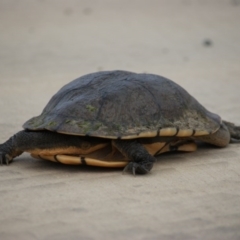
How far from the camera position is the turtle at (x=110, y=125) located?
218 inches

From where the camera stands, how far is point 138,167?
5.46 meters

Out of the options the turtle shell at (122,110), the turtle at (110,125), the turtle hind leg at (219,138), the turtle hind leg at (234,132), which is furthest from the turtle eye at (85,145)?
the turtle hind leg at (234,132)

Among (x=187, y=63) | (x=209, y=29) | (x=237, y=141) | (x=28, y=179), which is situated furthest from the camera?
(x=209, y=29)

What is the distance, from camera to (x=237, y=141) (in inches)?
264

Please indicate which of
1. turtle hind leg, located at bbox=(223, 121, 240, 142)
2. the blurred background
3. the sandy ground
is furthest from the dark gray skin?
the blurred background

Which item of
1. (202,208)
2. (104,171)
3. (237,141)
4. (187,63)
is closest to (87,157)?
(104,171)

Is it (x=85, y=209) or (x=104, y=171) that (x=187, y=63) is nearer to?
(x=104, y=171)

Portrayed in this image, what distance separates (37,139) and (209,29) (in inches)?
408

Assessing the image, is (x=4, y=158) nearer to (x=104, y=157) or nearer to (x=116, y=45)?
(x=104, y=157)

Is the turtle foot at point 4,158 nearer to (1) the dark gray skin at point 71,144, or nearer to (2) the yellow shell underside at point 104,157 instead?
(1) the dark gray skin at point 71,144

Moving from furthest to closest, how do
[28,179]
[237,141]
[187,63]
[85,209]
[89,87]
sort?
[187,63] < [237,141] < [89,87] < [28,179] < [85,209]

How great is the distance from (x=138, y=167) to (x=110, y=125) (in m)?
0.40

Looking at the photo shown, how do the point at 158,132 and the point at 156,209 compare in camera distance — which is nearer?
the point at 156,209

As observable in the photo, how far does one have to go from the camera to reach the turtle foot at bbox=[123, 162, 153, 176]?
546 cm
